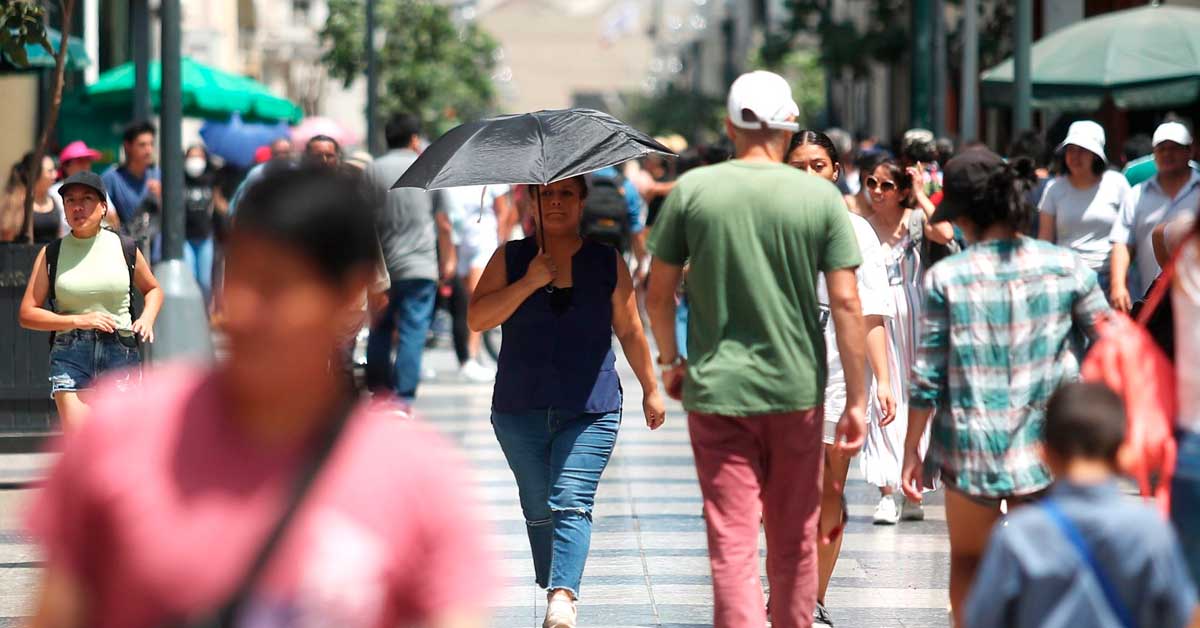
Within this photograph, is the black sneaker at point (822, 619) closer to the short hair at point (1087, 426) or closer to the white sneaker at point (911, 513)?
the white sneaker at point (911, 513)

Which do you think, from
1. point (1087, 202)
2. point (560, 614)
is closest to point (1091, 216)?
point (1087, 202)

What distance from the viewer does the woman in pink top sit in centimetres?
261

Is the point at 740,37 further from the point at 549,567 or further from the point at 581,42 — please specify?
the point at 549,567

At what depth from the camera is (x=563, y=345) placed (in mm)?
6543

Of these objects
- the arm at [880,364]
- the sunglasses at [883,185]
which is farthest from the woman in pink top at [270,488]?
the sunglasses at [883,185]

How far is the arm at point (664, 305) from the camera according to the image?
5.39 metres

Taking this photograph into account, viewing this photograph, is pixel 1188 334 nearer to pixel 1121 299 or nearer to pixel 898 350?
pixel 898 350

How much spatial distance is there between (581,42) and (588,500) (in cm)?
15189

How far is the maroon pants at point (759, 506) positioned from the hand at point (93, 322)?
13.2 feet

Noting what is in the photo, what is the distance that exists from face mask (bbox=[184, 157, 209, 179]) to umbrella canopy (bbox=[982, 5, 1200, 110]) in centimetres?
721

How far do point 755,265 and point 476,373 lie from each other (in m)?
10.8

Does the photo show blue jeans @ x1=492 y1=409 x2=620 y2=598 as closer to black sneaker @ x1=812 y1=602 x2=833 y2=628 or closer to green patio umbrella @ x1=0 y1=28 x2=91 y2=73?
black sneaker @ x1=812 y1=602 x2=833 y2=628

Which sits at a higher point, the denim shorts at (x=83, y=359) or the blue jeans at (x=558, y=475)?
the denim shorts at (x=83, y=359)

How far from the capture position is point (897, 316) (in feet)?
28.7
